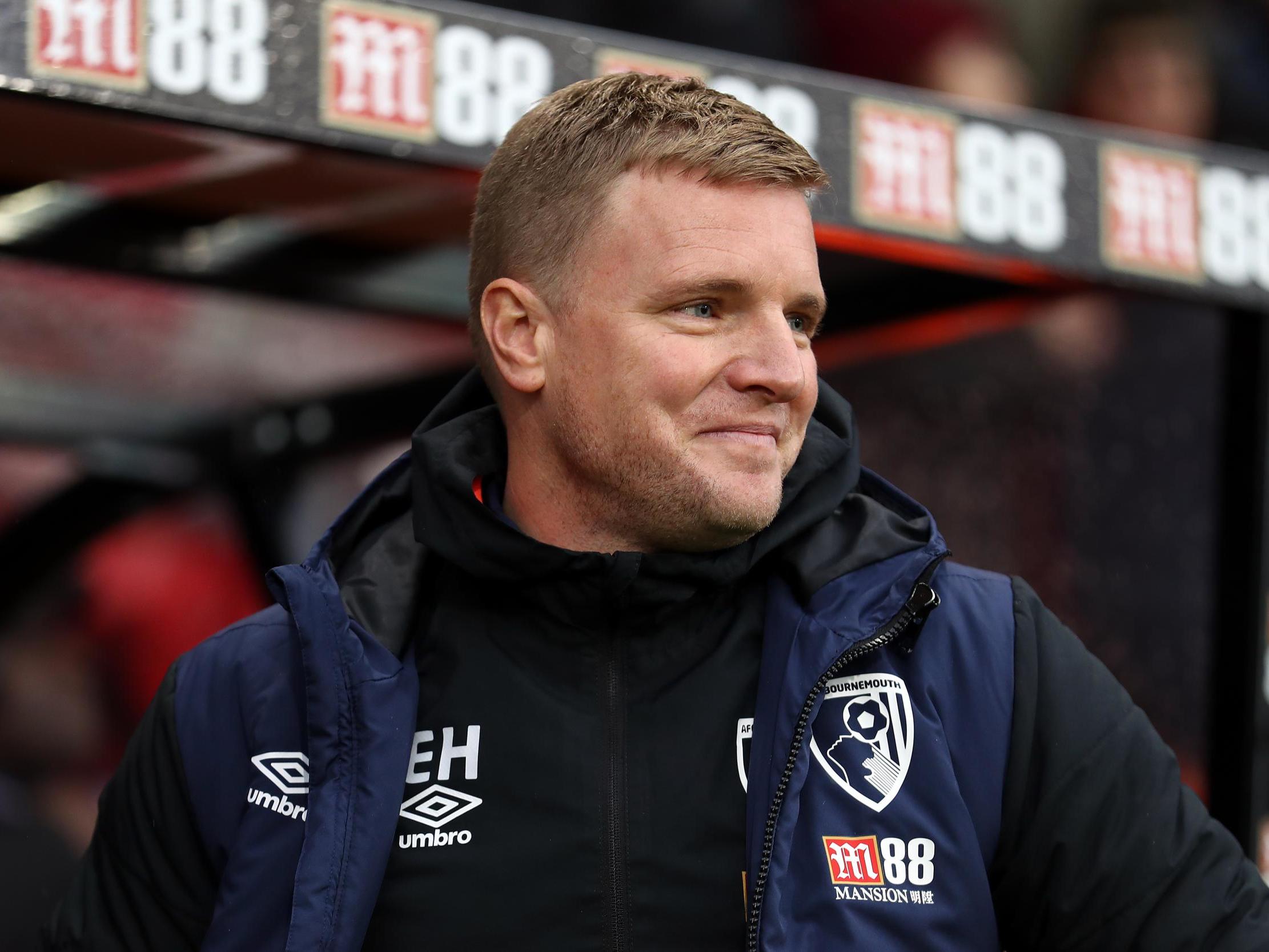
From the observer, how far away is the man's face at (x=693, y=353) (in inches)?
59.3

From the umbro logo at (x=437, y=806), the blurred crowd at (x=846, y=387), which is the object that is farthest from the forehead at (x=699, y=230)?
the blurred crowd at (x=846, y=387)

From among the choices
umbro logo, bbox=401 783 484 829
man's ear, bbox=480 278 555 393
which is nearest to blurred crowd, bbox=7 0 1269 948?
umbro logo, bbox=401 783 484 829

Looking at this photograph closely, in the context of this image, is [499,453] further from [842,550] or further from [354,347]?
[354,347]

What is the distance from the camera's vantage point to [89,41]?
1668mm

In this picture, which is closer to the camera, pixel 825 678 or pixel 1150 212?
pixel 825 678

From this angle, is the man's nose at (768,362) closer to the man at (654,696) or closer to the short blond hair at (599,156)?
the man at (654,696)

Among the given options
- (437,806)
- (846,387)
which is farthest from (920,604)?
(846,387)

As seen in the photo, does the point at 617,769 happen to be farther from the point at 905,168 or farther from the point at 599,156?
the point at 905,168

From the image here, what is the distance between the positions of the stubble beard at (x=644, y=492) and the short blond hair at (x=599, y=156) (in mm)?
140

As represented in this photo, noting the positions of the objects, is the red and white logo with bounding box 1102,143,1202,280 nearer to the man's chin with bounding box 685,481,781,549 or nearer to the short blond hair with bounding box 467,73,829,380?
the short blond hair with bounding box 467,73,829,380

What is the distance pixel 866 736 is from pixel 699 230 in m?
0.49

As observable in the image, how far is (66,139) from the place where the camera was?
78.6 inches

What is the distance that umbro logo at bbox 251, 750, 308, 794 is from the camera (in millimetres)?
1497

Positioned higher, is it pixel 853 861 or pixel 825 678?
pixel 825 678
